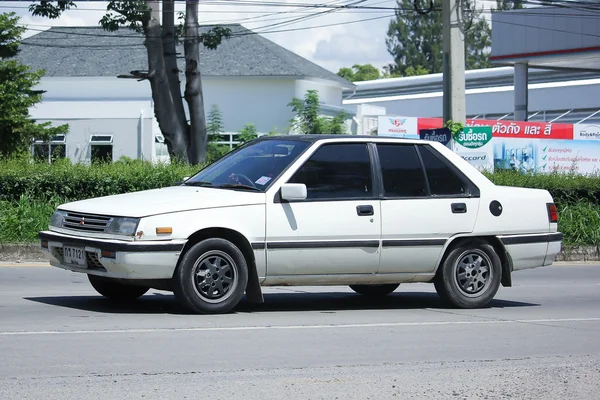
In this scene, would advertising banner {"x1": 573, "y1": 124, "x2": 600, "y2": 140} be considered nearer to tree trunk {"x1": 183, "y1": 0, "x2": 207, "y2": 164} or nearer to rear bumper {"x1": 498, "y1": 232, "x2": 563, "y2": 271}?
tree trunk {"x1": 183, "y1": 0, "x2": 207, "y2": 164}

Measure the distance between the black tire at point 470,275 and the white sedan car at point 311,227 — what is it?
1 centimetres

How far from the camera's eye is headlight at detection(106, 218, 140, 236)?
891 cm

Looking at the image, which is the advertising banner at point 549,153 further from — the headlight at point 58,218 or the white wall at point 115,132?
the headlight at point 58,218

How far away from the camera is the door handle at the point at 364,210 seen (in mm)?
9820

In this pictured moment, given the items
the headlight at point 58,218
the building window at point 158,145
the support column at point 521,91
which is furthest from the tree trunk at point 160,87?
the building window at point 158,145

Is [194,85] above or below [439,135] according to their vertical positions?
above

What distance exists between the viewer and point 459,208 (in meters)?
10.3

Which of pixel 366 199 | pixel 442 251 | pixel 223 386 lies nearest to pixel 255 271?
pixel 366 199

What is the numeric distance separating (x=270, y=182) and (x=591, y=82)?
45.1 metres

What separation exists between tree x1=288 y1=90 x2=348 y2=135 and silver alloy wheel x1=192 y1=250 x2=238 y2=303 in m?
35.0

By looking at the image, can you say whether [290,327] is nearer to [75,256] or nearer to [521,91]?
[75,256]

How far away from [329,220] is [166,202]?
1.55m

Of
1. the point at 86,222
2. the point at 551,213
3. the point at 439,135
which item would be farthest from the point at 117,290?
the point at 439,135

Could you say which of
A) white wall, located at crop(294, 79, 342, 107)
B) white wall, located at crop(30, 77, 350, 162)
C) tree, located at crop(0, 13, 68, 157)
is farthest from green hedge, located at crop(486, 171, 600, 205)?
white wall, located at crop(294, 79, 342, 107)
